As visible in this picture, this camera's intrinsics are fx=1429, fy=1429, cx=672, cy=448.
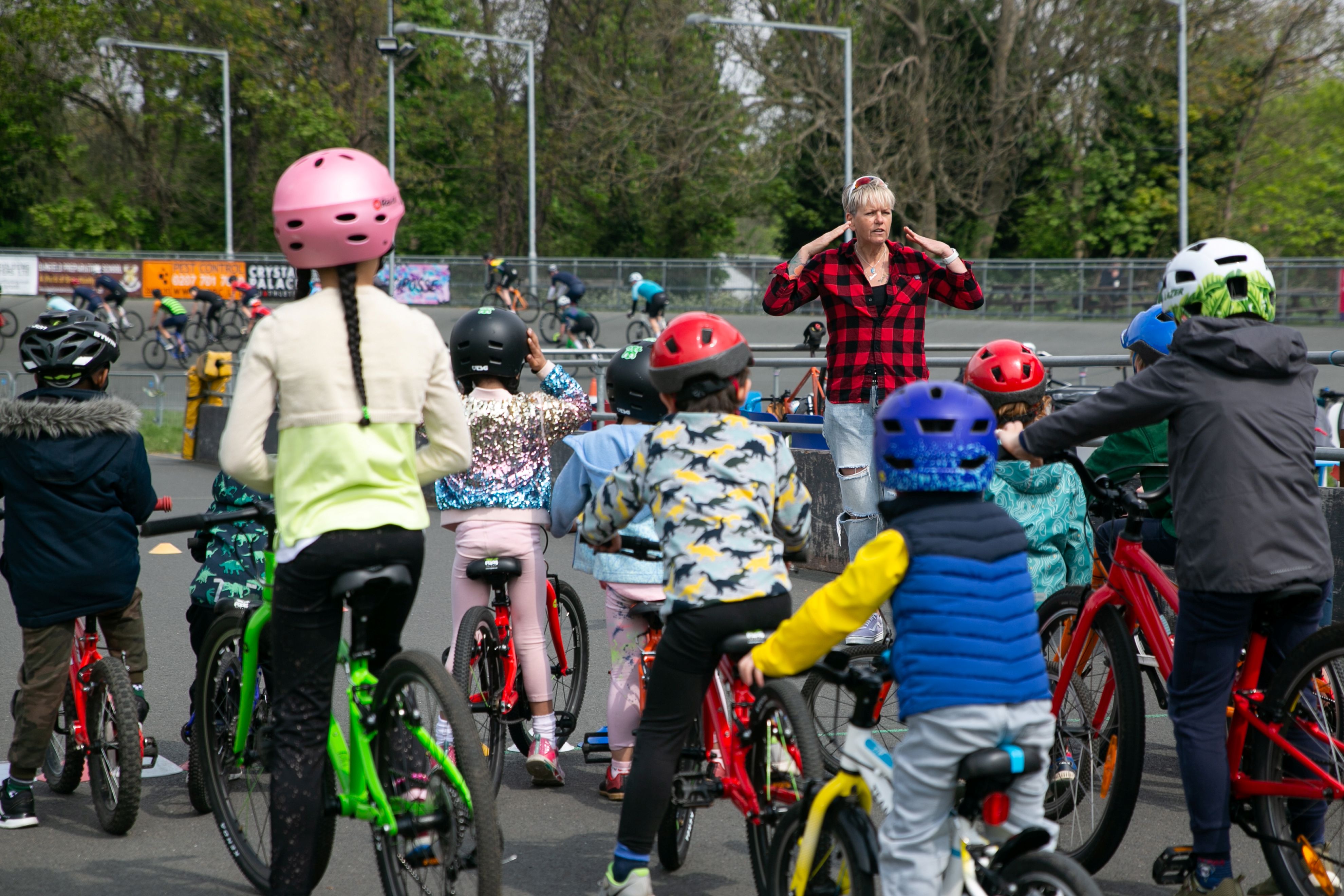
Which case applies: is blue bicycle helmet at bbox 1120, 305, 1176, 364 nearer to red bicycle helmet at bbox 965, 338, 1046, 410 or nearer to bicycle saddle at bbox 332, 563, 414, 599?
red bicycle helmet at bbox 965, 338, 1046, 410

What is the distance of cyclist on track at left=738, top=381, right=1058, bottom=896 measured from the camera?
2980 mm

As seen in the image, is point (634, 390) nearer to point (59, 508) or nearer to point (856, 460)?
point (59, 508)

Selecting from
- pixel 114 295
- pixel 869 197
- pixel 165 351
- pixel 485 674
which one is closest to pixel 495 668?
pixel 485 674

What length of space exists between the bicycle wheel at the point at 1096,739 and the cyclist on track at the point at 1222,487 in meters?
0.14

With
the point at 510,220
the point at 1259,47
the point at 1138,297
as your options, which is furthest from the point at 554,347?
the point at 510,220

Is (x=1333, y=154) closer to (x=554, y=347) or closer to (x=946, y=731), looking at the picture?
(x=554, y=347)

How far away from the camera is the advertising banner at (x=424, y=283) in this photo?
132ft

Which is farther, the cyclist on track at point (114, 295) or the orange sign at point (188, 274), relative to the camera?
the orange sign at point (188, 274)

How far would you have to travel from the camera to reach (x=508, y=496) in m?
5.29

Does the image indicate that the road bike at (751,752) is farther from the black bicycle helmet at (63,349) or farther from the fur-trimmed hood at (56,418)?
the black bicycle helmet at (63,349)

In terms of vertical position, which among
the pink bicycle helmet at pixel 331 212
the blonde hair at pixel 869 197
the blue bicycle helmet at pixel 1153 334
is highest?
the blonde hair at pixel 869 197

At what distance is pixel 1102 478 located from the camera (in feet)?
14.3

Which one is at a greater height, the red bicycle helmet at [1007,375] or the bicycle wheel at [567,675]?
the red bicycle helmet at [1007,375]

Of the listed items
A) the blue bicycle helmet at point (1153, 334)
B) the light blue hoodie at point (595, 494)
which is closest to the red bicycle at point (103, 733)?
the light blue hoodie at point (595, 494)
